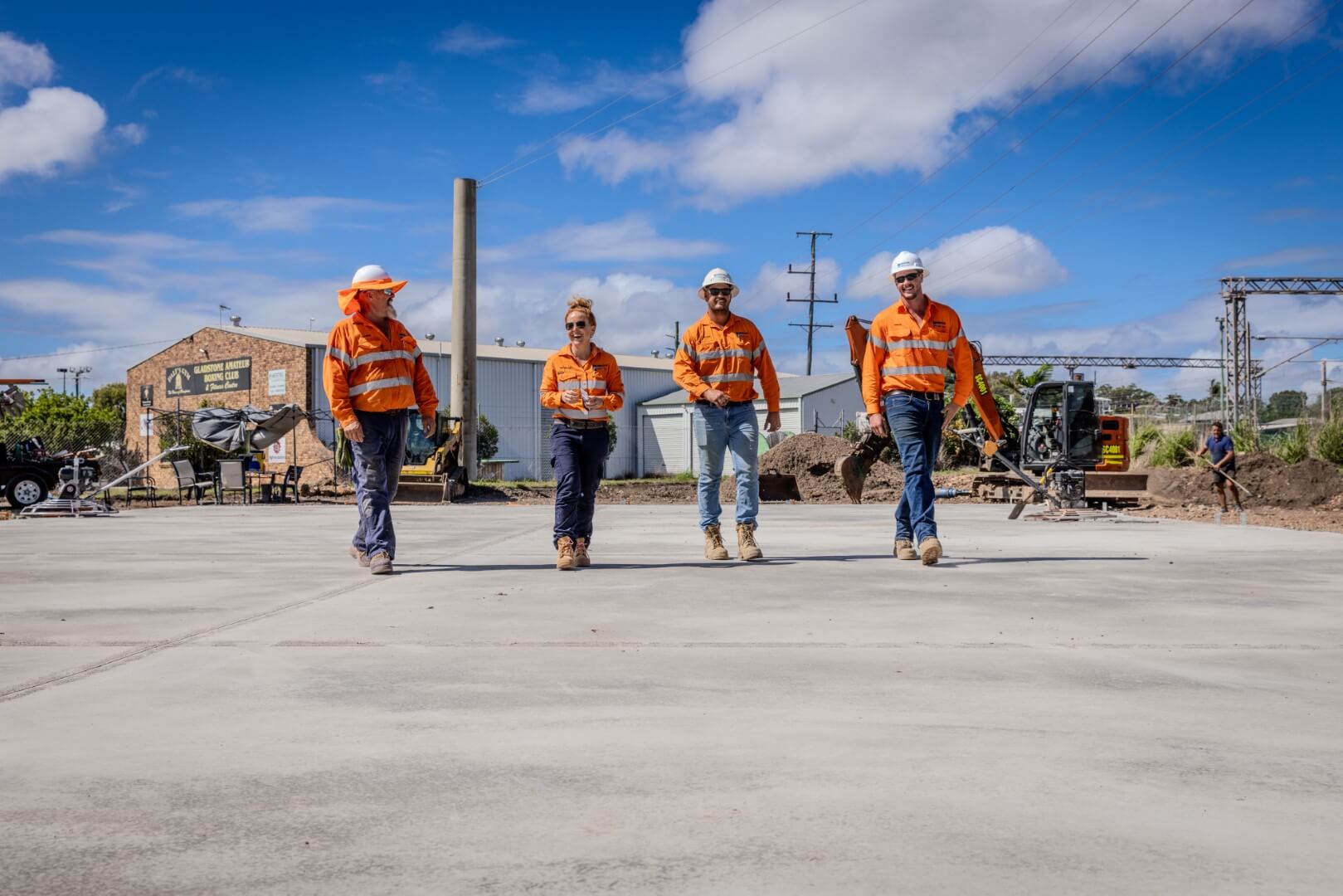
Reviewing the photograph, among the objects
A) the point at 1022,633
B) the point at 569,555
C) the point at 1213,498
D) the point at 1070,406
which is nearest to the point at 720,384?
the point at 569,555

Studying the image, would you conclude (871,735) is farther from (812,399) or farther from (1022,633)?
(812,399)

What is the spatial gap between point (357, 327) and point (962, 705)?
5292 millimetres

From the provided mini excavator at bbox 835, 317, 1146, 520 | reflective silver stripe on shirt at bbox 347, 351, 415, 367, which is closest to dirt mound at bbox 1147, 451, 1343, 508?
mini excavator at bbox 835, 317, 1146, 520

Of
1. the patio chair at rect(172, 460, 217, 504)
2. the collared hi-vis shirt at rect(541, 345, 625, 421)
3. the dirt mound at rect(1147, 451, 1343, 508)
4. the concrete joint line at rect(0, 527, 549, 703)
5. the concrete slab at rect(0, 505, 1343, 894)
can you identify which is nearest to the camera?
the concrete slab at rect(0, 505, 1343, 894)

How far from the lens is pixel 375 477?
7875mm

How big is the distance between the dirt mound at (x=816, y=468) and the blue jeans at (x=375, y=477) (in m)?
17.9

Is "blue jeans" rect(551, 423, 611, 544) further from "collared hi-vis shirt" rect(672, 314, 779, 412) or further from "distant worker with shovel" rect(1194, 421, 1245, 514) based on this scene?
"distant worker with shovel" rect(1194, 421, 1245, 514)

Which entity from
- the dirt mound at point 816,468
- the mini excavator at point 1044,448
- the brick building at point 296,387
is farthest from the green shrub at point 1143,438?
the brick building at point 296,387

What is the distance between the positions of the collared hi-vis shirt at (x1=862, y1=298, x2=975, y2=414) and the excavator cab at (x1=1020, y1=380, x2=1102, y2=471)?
32.0 ft

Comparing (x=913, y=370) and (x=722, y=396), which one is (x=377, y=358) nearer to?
(x=722, y=396)

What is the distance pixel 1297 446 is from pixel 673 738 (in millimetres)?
25967

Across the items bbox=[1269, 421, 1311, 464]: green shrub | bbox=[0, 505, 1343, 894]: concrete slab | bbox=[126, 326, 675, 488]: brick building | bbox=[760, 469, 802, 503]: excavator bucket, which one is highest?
bbox=[126, 326, 675, 488]: brick building

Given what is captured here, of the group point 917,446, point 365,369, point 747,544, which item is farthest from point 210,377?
point 917,446

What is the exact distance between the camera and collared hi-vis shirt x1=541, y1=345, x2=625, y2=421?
320 inches
